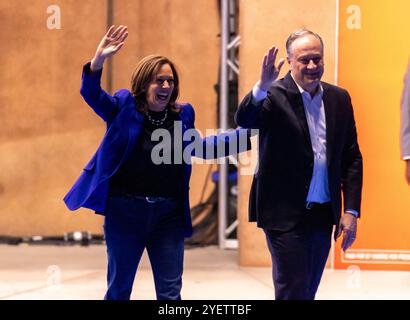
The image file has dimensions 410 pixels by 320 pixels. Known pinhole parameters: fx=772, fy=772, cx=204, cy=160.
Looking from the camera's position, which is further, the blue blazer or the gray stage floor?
the gray stage floor

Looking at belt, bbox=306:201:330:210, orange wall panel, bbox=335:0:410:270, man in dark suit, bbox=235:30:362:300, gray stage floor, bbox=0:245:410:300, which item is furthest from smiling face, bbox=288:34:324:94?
orange wall panel, bbox=335:0:410:270

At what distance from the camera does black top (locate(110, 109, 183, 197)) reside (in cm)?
381

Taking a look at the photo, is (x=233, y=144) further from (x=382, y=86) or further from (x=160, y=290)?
(x=382, y=86)

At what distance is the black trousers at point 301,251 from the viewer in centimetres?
362

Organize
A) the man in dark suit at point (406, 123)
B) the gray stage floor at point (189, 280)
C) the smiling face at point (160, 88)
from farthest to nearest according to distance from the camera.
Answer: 1. the gray stage floor at point (189, 280)
2. the smiling face at point (160, 88)
3. the man in dark suit at point (406, 123)

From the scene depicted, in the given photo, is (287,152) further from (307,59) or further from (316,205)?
(307,59)

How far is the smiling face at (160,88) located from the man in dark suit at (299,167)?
45 cm

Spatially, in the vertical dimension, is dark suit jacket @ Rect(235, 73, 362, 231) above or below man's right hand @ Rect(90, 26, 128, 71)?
below

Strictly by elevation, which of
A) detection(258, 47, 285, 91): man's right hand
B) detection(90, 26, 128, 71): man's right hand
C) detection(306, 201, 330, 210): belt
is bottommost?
detection(306, 201, 330, 210): belt

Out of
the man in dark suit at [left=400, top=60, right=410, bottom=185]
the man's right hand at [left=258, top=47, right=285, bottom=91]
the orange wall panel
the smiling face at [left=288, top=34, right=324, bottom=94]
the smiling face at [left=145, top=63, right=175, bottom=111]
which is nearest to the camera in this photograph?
the man in dark suit at [left=400, top=60, right=410, bottom=185]

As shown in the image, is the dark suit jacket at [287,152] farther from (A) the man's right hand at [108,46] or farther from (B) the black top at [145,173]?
(A) the man's right hand at [108,46]

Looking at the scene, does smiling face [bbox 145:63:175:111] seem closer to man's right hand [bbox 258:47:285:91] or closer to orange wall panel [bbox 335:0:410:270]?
man's right hand [bbox 258:47:285:91]

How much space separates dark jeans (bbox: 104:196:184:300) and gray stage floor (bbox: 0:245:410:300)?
2.24 metres

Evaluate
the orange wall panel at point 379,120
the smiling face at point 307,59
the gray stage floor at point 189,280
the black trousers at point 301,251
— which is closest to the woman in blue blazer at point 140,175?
the black trousers at point 301,251
